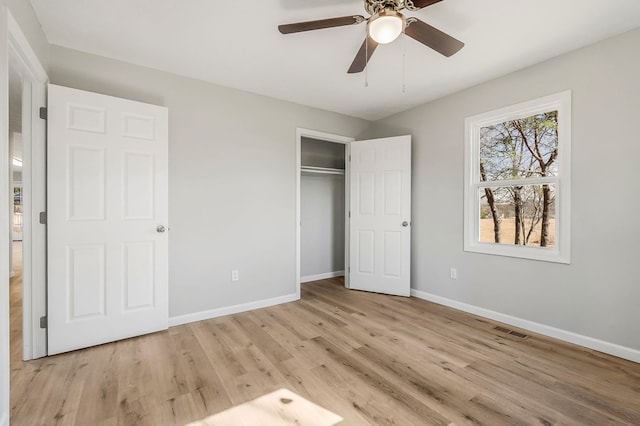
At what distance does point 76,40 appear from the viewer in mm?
2242

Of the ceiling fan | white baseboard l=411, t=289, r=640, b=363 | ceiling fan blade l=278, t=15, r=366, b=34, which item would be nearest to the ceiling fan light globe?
the ceiling fan

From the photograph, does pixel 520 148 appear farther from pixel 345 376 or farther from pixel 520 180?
pixel 345 376

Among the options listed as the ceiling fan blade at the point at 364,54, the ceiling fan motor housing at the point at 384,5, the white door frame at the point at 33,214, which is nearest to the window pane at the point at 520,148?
the ceiling fan blade at the point at 364,54

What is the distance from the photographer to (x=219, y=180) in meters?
2.99

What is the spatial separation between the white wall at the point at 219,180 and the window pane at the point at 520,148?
Result: 2.13m

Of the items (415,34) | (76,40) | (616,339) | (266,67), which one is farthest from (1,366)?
(616,339)

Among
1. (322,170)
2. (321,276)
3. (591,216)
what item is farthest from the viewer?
(321,276)

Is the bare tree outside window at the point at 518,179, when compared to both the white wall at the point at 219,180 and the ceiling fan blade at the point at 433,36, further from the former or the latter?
the white wall at the point at 219,180

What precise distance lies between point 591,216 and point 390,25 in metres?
2.25

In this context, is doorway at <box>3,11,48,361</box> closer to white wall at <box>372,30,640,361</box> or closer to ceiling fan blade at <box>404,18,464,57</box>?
ceiling fan blade at <box>404,18,464,57</box>

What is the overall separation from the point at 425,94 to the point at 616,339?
2816 mm

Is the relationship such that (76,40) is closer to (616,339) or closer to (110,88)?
(110,88)

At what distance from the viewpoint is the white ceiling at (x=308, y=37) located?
1894 mm

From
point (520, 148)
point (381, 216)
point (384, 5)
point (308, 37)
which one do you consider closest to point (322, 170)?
point (381, 216)
